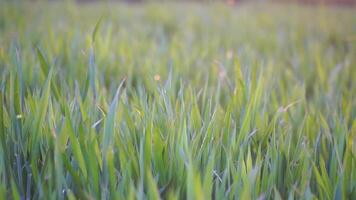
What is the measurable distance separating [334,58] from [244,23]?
3.14ft

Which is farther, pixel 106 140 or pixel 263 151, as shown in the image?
pixel 263 151

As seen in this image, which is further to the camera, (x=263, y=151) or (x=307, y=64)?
(x=307, y=64)

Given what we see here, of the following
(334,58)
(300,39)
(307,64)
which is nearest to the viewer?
(307,64)

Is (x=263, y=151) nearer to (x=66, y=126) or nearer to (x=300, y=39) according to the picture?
(x=66, y=126)

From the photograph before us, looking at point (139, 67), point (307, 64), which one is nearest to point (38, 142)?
point (139, 67)

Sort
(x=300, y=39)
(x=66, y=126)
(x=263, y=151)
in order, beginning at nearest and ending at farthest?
(x=66, y=126) < (x=263, y=151) < (x=300, y=39)

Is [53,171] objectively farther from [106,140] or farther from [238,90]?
[238,90]

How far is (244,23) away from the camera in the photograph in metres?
2.70

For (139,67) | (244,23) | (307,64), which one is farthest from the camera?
(244,23)

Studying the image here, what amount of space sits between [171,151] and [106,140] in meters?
0.12

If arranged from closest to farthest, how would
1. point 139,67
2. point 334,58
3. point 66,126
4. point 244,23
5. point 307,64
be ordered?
point 66,126
point 139,67
point 307,64
point 334,58
point 244,23

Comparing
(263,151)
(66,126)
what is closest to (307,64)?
(263,151)

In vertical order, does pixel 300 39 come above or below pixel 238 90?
below

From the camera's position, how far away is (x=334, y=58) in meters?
1.87
